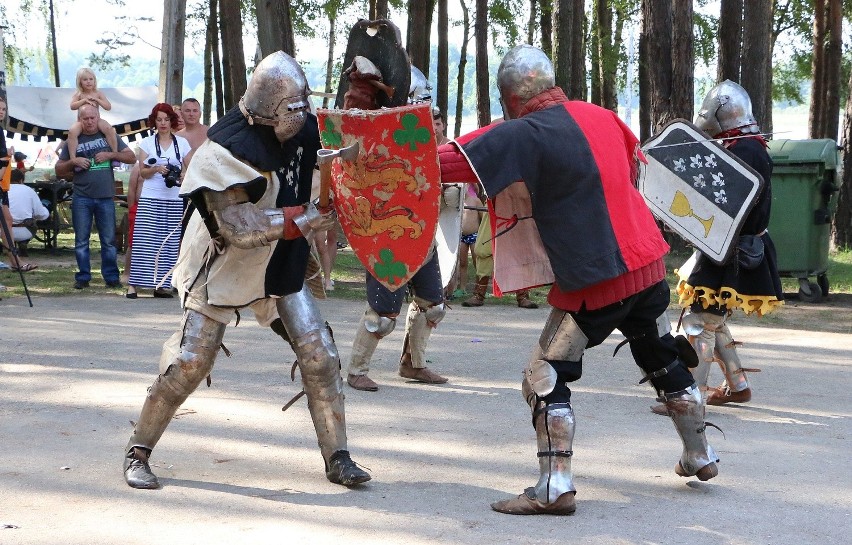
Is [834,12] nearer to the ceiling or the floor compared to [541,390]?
nearer to the ceiling

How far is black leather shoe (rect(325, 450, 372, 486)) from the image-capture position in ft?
14.6

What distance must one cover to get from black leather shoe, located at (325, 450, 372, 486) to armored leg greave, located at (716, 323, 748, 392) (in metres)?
2.59

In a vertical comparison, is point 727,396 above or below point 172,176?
below

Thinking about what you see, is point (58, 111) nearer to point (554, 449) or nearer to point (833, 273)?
point (833, 273)

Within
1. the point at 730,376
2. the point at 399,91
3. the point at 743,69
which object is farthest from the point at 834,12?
the point at 399,91

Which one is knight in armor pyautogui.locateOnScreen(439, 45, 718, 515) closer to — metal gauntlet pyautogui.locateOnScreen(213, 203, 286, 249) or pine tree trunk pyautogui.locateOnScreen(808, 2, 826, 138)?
metal gauntlet pyautogui.locateOnScreen(213, 203, 286, 249)

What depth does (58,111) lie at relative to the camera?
23031 mm

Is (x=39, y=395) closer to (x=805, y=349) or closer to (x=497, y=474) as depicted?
(x=497, y=474)

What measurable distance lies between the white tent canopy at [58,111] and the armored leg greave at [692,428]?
1760 centimetres

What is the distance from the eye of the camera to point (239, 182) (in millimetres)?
4176

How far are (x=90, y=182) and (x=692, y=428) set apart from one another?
23.5 ft

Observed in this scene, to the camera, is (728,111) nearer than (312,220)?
No

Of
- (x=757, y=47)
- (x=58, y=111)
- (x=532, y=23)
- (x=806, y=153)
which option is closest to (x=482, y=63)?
(x=58, y=111)

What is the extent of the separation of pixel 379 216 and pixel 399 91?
2.66ft
